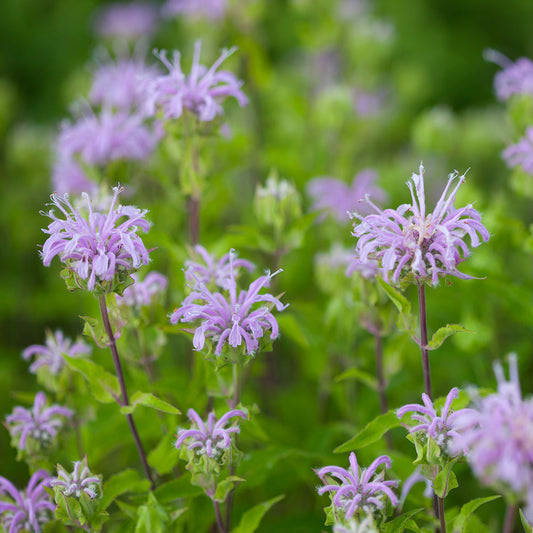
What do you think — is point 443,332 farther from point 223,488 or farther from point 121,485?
point 121,485

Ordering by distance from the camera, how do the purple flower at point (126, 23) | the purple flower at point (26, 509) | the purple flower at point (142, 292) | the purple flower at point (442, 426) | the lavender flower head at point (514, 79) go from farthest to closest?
the purple flower at point (126, 23) < the lavender flower head at point (514, 79) < the purple flower at point (142, 292) < the purple flower at point (26, 509) < the purple flower at point (442, 426)

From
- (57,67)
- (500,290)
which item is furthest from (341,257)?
(57,67)

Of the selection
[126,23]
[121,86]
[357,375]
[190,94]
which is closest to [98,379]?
[357,375]

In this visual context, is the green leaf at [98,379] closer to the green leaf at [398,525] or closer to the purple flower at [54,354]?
the purple flower at [54,354]

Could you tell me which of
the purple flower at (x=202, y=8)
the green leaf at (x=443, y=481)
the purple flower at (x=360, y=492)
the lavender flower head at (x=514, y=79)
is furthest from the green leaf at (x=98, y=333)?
the purple flower at (x=202, y=8)

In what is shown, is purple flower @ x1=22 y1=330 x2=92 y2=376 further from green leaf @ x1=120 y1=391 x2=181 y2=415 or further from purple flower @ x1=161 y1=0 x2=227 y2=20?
purple flower @ x1=161 y1=0 x2=227 y2=20

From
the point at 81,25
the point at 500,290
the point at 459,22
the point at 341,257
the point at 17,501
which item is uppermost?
the point at 81,25

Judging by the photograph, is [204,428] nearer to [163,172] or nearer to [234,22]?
[163,172]
